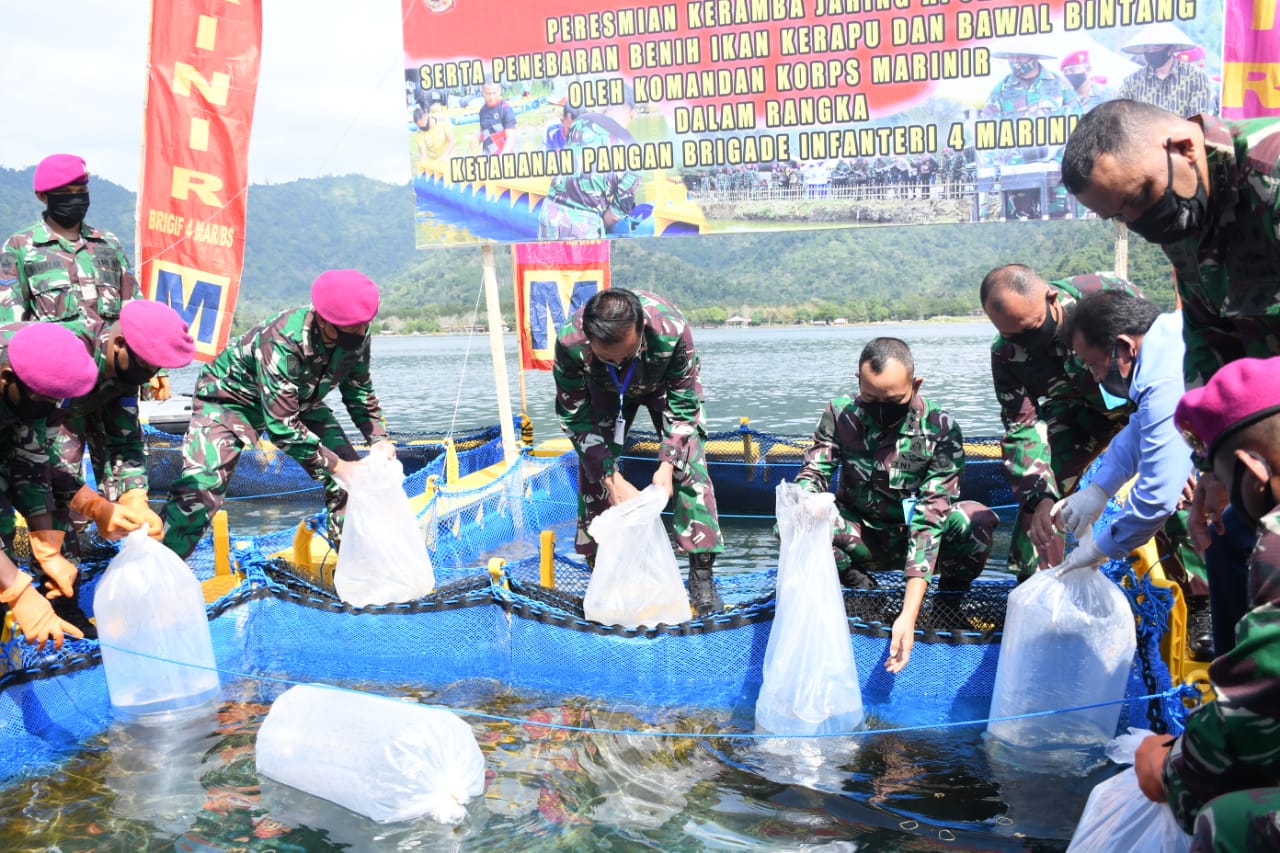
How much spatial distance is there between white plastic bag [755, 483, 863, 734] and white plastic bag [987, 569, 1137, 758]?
55 cm

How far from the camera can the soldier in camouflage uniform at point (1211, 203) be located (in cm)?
238

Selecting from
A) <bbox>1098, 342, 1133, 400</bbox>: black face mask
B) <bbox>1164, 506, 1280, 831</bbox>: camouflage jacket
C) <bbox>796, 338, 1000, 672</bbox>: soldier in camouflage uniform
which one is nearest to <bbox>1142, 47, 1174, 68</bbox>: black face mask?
<bbox>796, 338, 1000, 672</bbox>: soldier in camouflage uniform

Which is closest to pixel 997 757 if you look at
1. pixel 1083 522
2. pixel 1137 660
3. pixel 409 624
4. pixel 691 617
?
pixel 1137 660

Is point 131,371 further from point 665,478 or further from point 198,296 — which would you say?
point 198,296

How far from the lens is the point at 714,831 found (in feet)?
10.1

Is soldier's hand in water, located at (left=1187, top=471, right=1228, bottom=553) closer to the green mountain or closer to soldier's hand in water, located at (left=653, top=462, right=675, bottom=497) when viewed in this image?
soldier's hand in water, located at (left=653, top=462, right=675, bottom=497)

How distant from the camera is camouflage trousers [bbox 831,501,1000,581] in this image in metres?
4.23

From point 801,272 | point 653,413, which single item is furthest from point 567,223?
point 801,272

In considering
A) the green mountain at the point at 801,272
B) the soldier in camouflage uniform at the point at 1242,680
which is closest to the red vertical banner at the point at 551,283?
the soldier in camouflage uniform at the point at 1242,680

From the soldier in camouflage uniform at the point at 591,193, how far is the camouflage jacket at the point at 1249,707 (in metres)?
5.99

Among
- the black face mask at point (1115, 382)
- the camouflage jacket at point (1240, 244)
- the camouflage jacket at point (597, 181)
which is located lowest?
the black face mask at point (1115, 382)

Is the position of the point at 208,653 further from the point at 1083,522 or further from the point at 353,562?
the point at 1083,522

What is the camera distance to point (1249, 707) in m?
1.67

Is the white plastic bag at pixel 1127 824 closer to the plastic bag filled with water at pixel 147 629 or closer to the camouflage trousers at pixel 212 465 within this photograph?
the plastic bag filled with water at pixel 147 629
